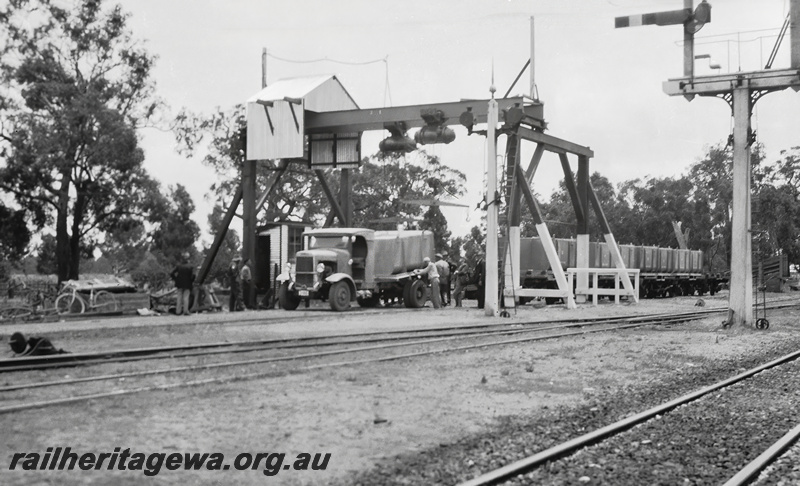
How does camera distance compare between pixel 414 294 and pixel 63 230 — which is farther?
pixel 63 230

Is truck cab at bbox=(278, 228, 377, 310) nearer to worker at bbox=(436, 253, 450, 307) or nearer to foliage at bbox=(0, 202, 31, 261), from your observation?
worker at bbox=(436, 253, 450, 307)

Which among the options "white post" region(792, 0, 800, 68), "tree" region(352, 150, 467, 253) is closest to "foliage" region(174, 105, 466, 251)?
"tree" region(352, 150, 467, 253)

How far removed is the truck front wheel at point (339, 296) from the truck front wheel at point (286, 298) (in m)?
1.71

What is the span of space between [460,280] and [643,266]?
48.0 ft

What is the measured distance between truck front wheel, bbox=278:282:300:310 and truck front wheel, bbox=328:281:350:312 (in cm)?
171

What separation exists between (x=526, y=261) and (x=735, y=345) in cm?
1898

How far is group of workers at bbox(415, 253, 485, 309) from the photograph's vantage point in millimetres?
27031

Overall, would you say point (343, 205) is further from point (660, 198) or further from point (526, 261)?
point (660, 198)

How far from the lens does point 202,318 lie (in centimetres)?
2147

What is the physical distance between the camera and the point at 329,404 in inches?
352

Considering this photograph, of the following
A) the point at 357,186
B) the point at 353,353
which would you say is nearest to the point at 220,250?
the point at 357,186

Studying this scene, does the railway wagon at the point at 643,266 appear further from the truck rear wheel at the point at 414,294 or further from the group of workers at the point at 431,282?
the truck rear wheel at the point at 414,294

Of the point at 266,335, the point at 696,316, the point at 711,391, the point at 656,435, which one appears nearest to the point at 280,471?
the point at 656,435

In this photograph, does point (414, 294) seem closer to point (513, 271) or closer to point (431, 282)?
point (431, 282)
